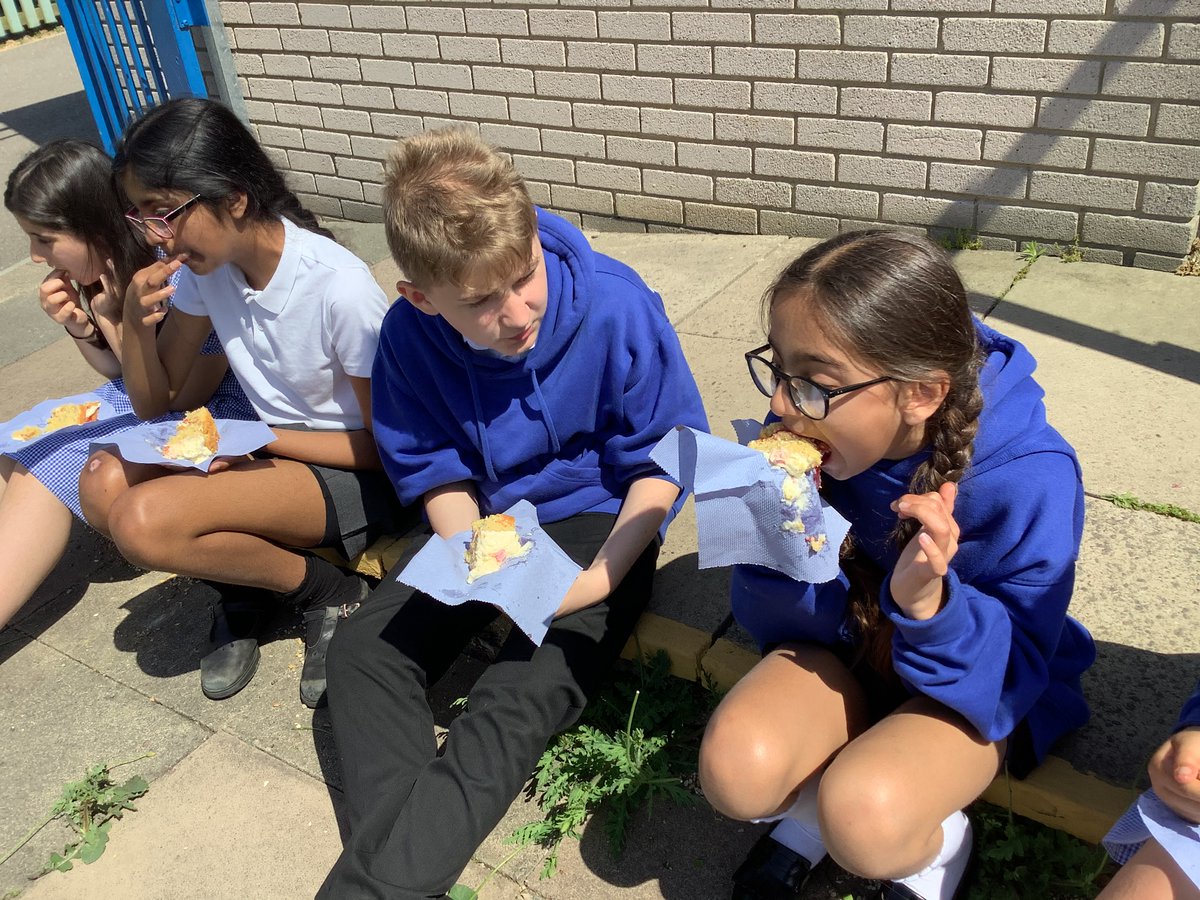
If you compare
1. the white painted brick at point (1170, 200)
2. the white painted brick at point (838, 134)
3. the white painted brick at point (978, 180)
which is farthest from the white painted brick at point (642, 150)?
the white painted brick at point (1170, 200)

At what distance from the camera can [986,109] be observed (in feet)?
12.8

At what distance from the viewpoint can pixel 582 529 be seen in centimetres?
256

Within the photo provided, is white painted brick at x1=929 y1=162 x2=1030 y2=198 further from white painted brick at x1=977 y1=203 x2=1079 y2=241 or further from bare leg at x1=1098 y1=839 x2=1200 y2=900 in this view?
bare leg at x1=1098 y1=839 x2=1200 y2=900

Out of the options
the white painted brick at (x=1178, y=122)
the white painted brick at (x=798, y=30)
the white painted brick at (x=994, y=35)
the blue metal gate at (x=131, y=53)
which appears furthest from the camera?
the blue metal gate at (x=131, y=53)

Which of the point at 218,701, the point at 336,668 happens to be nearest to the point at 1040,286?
the point at 336,668

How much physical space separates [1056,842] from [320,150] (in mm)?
5317

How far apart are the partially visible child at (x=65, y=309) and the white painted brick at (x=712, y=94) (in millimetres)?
2436

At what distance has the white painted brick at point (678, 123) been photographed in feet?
15.1

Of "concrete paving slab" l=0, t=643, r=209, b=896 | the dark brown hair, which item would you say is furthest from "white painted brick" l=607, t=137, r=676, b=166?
"concrete paving slab" l=0, t=643, r=209, b=896

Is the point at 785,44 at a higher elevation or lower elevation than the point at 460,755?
higher

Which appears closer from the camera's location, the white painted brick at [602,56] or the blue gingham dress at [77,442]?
the blue gingham dress at [77,442]

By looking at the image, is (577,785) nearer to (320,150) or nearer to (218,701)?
(218,701)

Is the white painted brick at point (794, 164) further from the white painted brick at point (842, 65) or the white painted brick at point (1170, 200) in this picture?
the white painted brick at point (1170, 200)

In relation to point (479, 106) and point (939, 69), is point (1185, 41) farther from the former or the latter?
point (479, 106)
